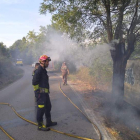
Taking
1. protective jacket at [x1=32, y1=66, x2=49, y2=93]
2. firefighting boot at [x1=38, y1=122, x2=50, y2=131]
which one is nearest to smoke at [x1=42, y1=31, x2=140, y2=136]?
firefighting boot at [x1=38, y1=122, x2=50, y2=131]

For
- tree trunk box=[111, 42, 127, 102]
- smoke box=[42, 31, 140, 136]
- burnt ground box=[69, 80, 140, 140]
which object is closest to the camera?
burnt ground box=[69, 80, 140, 140]

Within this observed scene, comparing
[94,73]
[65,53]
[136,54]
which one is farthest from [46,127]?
[65,53]

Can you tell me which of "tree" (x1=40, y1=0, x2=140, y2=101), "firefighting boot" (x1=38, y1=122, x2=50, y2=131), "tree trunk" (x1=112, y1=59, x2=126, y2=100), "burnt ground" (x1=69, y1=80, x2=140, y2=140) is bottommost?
→ "burnt ground" (x1=69, y1=80, x2=140, y2=140)

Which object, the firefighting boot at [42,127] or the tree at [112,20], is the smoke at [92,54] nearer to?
the tree at [112,20]

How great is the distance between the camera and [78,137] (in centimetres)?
383

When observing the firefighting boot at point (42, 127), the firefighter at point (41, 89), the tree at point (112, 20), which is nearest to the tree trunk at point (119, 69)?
the tree at point (112, 20)

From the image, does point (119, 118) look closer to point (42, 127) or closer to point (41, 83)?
point (42, 127)

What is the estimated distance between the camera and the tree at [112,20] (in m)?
6.27

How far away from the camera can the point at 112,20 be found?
7.13 m

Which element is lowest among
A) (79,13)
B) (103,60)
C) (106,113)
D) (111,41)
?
(106,113)

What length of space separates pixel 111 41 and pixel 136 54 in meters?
3.89

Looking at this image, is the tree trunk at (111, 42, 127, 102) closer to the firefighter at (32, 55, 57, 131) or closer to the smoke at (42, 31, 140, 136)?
the smoke at (42, 31, 140, 136)

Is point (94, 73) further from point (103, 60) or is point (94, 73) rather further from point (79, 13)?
point (79, 13)

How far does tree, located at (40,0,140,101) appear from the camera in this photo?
627 centimetres
